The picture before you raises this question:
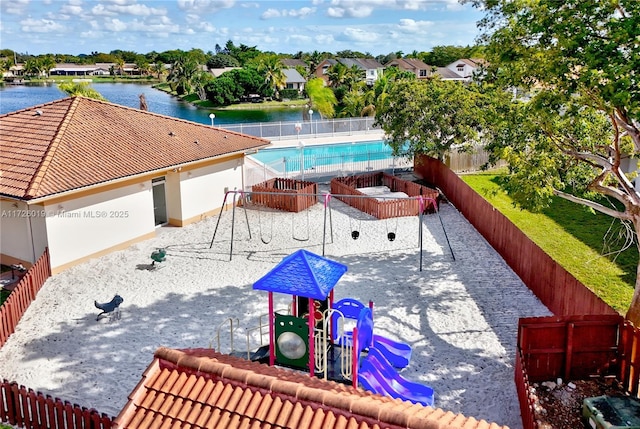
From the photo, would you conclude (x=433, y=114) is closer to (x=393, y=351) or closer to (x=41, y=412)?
(x=393, y=351)

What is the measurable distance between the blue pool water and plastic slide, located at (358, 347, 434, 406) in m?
22.6

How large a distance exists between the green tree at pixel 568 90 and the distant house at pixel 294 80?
92.0 meters

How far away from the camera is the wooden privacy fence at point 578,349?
38.7ft

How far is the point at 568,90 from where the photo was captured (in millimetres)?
13211

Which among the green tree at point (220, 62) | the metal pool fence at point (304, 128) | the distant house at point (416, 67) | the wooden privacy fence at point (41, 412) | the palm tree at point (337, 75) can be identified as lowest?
the wooden privacy fence at point (41, 412)

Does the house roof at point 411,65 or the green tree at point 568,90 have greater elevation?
the house roof at point 411,65

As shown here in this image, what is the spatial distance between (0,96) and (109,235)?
395 ft

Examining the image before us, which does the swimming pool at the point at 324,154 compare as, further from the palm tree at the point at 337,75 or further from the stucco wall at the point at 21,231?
the palm tree at the point at 337,75

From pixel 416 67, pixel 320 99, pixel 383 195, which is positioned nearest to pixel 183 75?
pixel 416 67

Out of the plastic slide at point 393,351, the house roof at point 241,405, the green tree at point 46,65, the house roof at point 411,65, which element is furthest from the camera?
the green tree at point 46,65

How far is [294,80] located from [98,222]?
9037 cm

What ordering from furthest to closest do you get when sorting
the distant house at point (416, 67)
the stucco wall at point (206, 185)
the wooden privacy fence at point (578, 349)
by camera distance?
the distant house at point (416, 67) → the stucco wall at point (206, 185) → the wooden privacy fence at point (578, 349)

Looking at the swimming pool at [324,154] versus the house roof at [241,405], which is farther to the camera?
the swimming pool at [324,154]

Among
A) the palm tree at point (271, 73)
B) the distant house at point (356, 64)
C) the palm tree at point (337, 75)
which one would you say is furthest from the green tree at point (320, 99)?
the distant house at point (356, 64)
